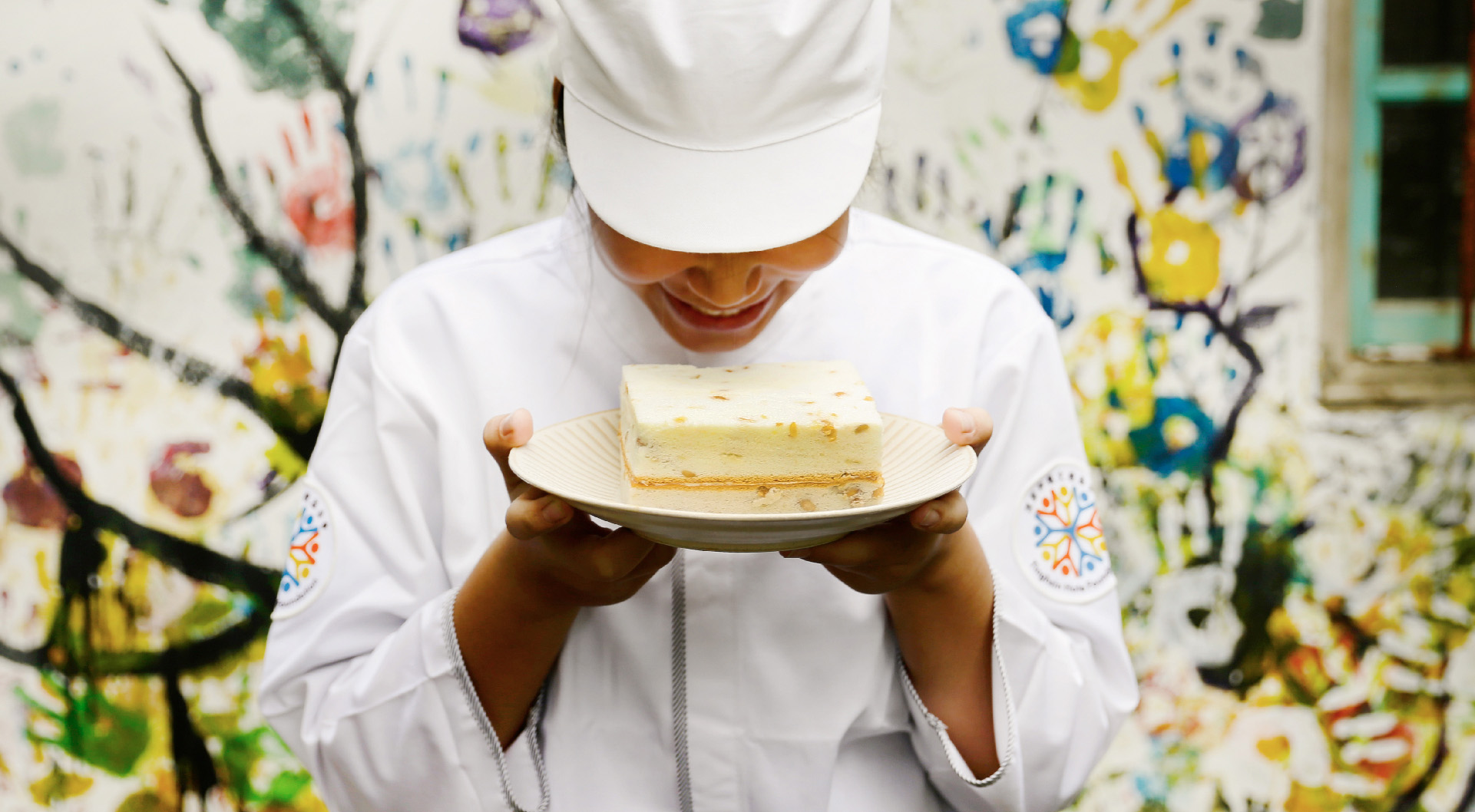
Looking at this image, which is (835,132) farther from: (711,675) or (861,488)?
(711,675)

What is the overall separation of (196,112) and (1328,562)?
2.71 meters

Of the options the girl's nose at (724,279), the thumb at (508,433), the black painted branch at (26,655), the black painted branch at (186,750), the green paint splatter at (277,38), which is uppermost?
the green paint splatter at (277,38)

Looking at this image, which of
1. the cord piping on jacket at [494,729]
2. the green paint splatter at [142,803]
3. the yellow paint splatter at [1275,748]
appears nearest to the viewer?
the cord piping on jacket at [494,729]

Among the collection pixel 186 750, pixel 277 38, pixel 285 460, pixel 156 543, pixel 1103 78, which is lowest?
pixel 186 750

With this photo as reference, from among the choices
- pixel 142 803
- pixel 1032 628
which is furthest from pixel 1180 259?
pixel 142 803

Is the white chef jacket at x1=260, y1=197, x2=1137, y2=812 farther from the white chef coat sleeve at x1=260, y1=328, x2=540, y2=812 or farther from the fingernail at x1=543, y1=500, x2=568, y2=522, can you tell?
the fingernail at x1=543, y1=500, x2=568, y2=522

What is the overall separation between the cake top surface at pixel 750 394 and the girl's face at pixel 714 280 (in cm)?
5

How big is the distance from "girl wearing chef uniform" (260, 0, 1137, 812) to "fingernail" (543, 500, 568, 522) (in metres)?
0.07

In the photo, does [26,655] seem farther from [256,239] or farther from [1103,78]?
[1103,78]

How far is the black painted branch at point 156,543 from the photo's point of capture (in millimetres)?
2213

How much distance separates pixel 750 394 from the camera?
1.11 m

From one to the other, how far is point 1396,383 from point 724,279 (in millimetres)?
2062

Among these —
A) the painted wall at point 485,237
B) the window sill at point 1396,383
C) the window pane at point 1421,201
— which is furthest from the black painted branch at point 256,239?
the window pane at point 1421,201

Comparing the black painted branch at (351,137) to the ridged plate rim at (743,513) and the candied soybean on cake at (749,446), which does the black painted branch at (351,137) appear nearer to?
the candied soybean on cake at (749,446)
